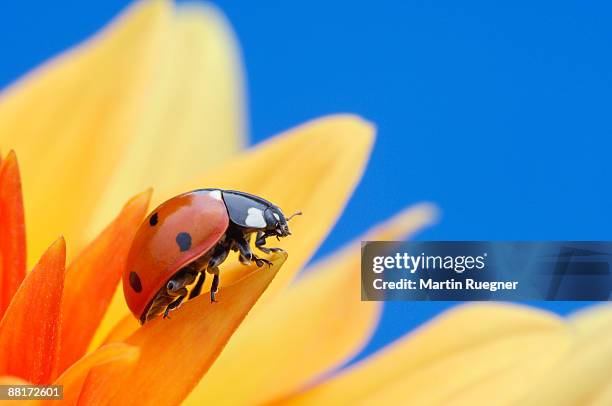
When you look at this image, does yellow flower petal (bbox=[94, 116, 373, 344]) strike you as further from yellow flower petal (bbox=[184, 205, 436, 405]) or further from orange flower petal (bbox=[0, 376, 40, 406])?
orange flower petal (bbox=[0, 376, 40, 406])

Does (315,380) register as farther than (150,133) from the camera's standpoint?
No

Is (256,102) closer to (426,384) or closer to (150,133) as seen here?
(150,133)

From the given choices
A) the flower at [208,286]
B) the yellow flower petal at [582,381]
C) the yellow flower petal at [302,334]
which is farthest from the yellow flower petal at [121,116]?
the yellow flower petal at [582,381]

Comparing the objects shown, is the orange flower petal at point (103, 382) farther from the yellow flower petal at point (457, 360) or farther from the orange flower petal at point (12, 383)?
the yellow flower petal at point (457, 360)

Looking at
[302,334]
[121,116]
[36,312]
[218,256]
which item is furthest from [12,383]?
[121,116]

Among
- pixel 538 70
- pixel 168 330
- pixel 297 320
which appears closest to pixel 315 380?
pixel 297 320
